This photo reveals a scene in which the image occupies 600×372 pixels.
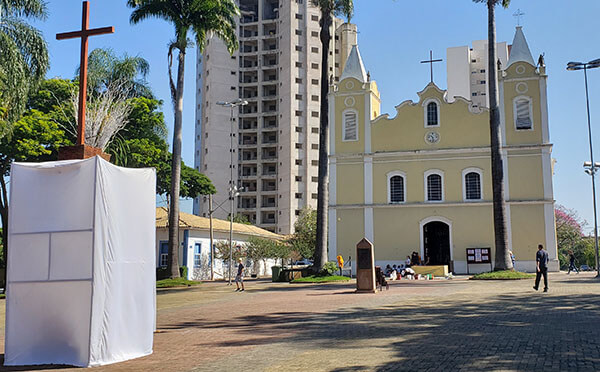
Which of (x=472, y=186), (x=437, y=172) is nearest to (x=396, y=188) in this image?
(x=437, y=172)

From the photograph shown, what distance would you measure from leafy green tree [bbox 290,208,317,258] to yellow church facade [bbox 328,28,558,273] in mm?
17750

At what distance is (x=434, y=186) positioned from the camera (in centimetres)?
3706

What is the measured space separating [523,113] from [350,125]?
10.7 meters

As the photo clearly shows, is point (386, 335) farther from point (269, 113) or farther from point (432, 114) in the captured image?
point (269, 113)

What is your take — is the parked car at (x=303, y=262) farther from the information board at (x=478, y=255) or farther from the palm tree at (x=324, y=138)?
the palm tree at (x=324, y=138)

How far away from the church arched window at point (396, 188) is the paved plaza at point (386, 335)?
64.3 ft

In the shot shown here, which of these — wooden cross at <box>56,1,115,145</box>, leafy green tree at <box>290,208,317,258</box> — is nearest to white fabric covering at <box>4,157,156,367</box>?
wooden cross at <box>56,1,115,145</box>

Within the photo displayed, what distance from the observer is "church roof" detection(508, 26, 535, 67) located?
117 feet

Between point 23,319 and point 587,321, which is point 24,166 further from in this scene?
point 587,321

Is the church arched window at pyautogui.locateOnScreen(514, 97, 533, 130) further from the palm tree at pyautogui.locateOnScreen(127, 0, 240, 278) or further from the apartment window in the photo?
the palm tree at pyautogui.locateOnScreen(127, 0, 240, 278)

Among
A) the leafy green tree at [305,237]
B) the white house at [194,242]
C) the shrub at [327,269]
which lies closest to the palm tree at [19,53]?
the shrub at [327,269]

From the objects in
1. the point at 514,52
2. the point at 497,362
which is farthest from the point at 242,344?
the point at 514,52

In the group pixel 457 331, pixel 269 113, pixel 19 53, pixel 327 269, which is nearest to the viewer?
pixel 457 331

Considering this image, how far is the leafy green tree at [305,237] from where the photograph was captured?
56.3 metres
